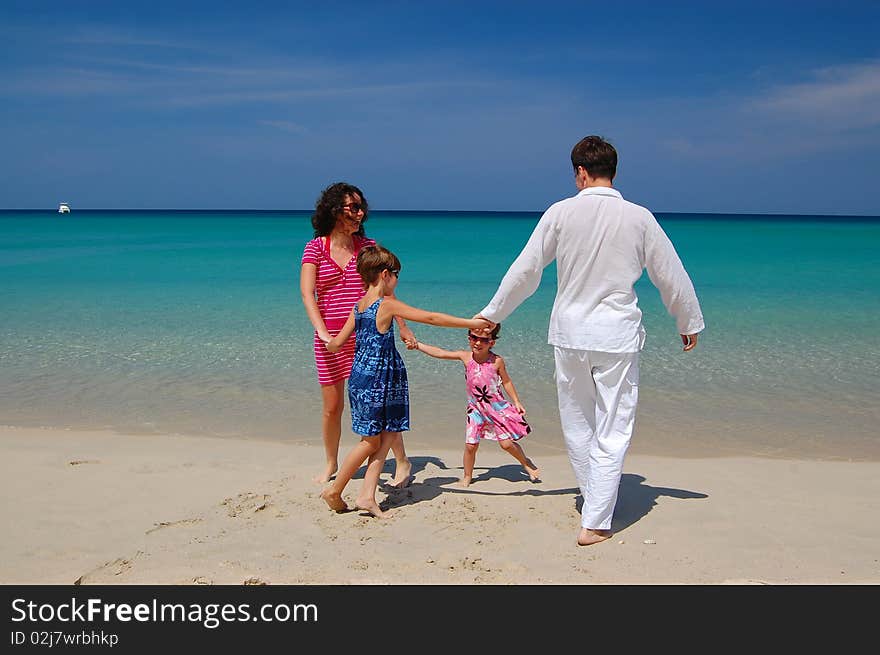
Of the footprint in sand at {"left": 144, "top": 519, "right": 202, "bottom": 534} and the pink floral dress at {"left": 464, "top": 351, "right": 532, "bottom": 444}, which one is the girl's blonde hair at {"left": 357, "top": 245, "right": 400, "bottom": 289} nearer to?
the pink floral dress at {"left": 464, "top": 351, "right": 532, "bottom": 444}

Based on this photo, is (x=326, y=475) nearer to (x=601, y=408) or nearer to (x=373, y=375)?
(x=373, y=375)

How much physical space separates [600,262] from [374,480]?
1873 millimetres

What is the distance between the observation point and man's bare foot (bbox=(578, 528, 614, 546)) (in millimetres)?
3955

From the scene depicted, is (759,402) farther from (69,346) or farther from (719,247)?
(719,247)

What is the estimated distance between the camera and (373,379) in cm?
439

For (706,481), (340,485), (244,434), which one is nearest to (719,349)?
(706,481)

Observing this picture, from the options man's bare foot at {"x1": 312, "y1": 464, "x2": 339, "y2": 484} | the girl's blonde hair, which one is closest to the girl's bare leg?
man's bare foot at {"x1": 312, "y1": 464, "x2": 339, "y2": 484}

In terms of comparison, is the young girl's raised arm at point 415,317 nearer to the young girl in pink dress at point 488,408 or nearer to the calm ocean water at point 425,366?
the young girl in pink dress at point 488,408

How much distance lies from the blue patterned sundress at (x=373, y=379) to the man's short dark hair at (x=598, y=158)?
139 centimetres

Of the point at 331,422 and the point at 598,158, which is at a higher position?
the point at 598,158

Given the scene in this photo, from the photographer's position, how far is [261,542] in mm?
4000

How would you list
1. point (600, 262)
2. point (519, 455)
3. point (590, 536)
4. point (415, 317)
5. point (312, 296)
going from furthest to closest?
1. point (519, 455)
2. point (312, 296)
3. point (415, 317)
4. point (590, 536)
5. point (600, 262)

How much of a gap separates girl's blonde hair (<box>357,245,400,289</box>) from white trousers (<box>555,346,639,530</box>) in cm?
108

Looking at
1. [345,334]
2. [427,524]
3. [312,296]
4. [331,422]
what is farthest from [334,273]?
[427,524]
